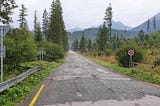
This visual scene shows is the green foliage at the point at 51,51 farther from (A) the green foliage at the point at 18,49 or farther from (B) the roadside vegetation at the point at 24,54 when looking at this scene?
(A) the green foliage at the point at 18,49

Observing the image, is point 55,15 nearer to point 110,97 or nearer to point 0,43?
point 0,43

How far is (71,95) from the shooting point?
1244 cm

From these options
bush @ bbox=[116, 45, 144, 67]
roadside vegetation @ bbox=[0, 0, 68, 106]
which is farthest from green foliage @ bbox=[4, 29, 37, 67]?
bush @ bbox=[116, 45, 144, 67]

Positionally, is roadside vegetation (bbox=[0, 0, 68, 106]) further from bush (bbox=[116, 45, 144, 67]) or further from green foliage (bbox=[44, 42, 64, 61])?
bush (bbox=[116, 45, 144, 67])

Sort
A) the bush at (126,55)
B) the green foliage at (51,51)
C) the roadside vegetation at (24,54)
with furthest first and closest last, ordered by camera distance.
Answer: the green foliage at (51,51) → the bush at (126,55) → the roadside vegetation at (24,54)

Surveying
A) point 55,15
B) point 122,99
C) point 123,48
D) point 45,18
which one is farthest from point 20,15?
point 122,99

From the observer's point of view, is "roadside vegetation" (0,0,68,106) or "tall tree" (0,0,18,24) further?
"tall tree" (0,0,18,24)

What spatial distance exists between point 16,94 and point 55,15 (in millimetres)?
61151

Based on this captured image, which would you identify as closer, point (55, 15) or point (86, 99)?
point (86, 99)

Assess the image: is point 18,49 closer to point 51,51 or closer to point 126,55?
point 126,55

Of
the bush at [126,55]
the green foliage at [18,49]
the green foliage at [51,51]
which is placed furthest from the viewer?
the green foliage at [51,51]

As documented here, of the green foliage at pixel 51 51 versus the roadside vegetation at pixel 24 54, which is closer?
the roadside vegetation at pixel 24 54

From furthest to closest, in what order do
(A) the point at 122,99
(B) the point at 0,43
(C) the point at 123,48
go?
(C) the point at 123,48 < (B) the point at 0,43 < (A) the point at 122,99

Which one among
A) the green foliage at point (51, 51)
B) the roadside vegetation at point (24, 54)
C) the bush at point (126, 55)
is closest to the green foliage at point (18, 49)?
the roadside vegetation at point (24, 54)
